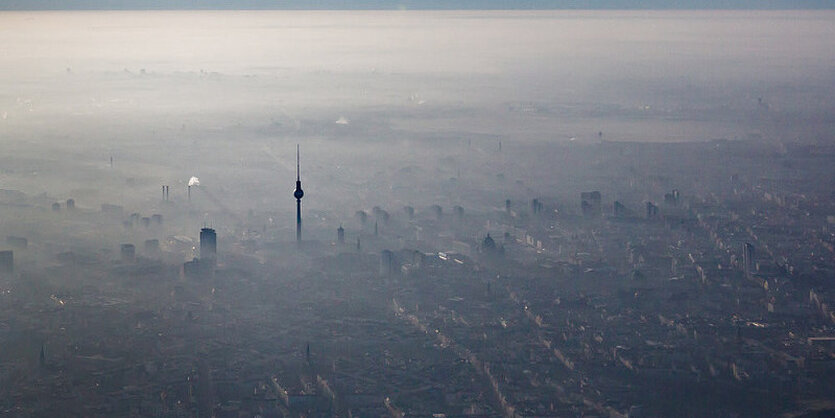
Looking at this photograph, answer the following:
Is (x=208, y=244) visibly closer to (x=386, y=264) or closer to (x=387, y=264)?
(x=386, y=264)

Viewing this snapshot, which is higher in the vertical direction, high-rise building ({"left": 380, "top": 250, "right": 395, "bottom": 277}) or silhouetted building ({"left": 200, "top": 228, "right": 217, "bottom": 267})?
silhouetted building ({"left": 200, "top": 228, "right": 217, "bottom": 267})

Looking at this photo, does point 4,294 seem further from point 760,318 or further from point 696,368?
point 760,318

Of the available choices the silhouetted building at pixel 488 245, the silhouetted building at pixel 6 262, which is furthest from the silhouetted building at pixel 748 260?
the silhouetted building at pixel 6 262

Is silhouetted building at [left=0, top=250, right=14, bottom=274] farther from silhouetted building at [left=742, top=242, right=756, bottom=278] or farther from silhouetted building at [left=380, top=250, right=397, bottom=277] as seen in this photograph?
silhouetted building at [left=742, top=242, right=756, bottom=278]

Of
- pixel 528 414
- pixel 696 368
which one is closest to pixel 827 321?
pixel 696 368

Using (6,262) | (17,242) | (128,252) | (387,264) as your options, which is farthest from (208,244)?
(17,242)

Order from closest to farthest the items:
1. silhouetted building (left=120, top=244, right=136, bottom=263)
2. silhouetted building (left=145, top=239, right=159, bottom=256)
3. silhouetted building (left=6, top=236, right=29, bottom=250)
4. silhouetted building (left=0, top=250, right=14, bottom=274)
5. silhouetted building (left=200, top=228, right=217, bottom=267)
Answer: silhouetted building (left=0, top=250, right=14, bottom=274)
silhouetted building (left=120, top=244, right=136, bottom=263)
silhouetted building (left=200, top=228, right=217, bottom=267)
silhouetted building (left=145, top=239, right=159, bottom=256)
silhouetted building (left=6, top=236, right=29, bottom=250)

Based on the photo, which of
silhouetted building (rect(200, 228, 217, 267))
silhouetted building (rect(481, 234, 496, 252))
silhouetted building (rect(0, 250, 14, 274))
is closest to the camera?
silhouetted building (rect(0, 250, 14, 274))

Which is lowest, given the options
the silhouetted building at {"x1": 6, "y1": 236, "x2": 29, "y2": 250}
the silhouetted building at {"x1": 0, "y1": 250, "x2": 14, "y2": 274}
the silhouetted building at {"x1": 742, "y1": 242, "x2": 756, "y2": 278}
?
the silhouetted building at {"x1": 742, "y1": 242, "x2": 756, "y2": 278}

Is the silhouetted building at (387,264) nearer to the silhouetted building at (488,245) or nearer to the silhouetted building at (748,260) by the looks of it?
the silhouetted building at (488,245)

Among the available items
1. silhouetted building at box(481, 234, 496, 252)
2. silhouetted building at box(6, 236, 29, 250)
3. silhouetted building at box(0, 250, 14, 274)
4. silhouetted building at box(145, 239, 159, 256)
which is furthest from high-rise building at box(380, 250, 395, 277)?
silhouetted building at box(6, 236, 29, 250)
